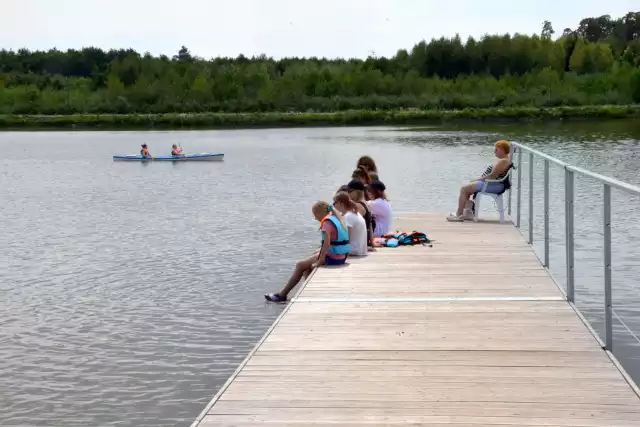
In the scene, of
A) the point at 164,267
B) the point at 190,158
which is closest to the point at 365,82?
the point at 190,158

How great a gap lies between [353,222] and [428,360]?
4.79 metres

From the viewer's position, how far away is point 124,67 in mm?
117000

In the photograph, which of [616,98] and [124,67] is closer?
[616,98]

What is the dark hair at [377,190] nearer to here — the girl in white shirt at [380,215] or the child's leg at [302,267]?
the girl in white shirt at [380,215]

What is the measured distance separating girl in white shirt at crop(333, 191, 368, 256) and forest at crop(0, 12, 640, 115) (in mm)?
76590

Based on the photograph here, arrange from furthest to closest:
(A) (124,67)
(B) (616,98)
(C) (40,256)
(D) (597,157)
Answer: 1. (A) (124,67)
2. (B) (616,98)
3. (D) (597,157)
4. (C) (40,256)

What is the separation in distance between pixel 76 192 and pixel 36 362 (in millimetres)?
21537

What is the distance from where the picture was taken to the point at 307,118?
84375 millimetres

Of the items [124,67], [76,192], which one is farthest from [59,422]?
[124,67]

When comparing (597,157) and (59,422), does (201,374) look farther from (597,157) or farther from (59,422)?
(597,157)

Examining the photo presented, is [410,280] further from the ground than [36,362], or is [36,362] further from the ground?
[410,280]

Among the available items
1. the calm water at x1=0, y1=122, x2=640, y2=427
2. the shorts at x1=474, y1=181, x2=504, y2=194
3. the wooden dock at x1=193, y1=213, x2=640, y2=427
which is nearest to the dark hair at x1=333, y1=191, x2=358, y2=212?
the wooden dock at x1=193, y1=213, x2=640, y2=427

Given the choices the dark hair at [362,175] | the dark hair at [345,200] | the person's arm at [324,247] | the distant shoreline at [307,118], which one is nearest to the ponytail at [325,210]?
the dark hair at [345,200]

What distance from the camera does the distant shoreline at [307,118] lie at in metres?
79.5
